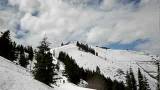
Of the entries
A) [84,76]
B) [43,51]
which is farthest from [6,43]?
[84,76]

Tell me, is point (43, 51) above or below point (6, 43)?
below

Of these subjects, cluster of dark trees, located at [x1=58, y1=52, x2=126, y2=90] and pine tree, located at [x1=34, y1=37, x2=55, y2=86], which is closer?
pine tree, located at [x1=34, y1=37, x2=55, y2=86]

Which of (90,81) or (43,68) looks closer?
(43,68)

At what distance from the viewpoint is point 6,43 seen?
67375mm

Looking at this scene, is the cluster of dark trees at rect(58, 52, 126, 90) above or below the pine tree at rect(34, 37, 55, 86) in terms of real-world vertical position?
above

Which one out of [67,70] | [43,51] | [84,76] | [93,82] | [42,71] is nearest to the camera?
[42,71]

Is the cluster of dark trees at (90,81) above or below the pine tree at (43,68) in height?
above

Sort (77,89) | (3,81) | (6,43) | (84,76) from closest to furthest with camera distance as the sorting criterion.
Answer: (3,81), (77,89), (6,43), (84,76)

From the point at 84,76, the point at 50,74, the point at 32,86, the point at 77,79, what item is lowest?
the point at 32,86

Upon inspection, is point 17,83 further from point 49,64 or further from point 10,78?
point 49,64

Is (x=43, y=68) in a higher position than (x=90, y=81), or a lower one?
lower

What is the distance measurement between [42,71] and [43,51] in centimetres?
589

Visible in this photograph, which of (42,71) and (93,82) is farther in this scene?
(93,82)

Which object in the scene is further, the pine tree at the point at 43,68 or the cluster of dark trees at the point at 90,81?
the cluster of dark trees at the point at 90,81
